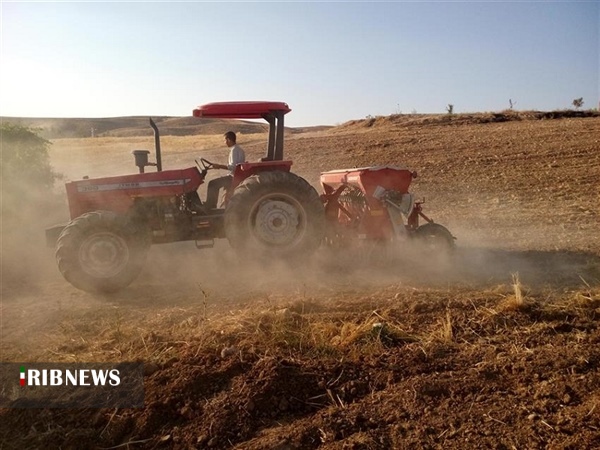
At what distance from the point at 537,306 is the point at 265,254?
321cm

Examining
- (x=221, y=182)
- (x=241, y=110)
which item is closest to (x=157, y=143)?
(x=221, y=182)

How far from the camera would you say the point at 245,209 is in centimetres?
659

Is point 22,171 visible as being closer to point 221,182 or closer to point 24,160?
point 24,160

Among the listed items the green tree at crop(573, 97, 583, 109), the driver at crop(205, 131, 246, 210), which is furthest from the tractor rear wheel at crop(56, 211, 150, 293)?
the green tree at crop(573, 97, 583, 109)

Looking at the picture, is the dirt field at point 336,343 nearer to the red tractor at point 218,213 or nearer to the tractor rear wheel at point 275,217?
the tractor rear wheel at point 275,217

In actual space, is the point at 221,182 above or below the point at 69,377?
above

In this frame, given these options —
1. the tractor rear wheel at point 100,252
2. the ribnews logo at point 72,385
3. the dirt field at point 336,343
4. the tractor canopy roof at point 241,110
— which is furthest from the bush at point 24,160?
the ribnews logo at point 72,385

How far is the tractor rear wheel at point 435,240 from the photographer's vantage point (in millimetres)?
7000

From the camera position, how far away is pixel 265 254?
6707 millimetres

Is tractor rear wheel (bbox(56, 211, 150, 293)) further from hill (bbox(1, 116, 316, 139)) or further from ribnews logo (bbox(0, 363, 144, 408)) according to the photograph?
hill (bbox(1, 116, 316, 139))

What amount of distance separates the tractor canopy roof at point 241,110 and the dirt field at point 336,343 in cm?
196

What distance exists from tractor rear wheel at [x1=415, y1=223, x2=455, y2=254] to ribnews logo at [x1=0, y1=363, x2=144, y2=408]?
13.9ft

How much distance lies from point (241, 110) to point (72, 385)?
13.1ft

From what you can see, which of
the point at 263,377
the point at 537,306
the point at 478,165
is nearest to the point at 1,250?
the point at 263,377
